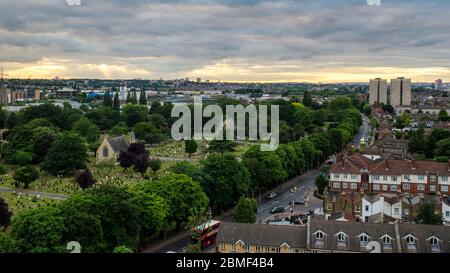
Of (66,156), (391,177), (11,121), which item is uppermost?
(11,121)

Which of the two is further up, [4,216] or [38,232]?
[38,232]

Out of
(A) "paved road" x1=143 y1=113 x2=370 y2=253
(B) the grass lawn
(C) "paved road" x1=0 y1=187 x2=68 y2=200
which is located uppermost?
(B) the grass lawn

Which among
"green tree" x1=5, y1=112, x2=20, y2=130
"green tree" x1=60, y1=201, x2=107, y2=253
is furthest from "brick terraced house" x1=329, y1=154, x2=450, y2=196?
"green tree" x1=5, y1=112, x2=20, y2=130

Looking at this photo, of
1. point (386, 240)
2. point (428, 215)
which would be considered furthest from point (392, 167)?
point (386, 240)

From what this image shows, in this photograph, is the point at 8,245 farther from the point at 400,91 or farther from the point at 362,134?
the point at 400,91

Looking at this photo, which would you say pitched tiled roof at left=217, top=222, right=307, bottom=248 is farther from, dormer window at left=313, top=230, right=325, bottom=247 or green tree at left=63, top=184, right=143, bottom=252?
green tree at left=63, top=184, right=143, bottom=252
